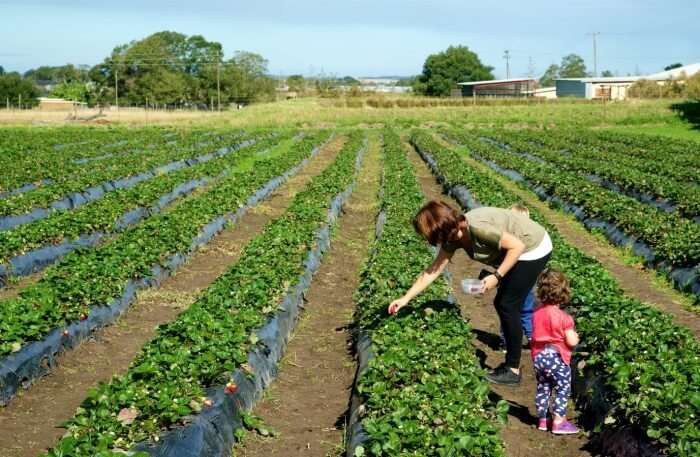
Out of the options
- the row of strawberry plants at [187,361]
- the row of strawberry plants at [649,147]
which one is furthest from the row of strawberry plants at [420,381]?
the row of strawberry plants at [649,147]

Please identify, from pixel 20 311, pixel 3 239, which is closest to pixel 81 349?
pixel 20 311

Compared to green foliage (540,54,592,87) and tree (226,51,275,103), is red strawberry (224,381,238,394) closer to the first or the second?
tree (226,51,275,103)

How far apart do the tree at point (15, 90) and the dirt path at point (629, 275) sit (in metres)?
90.7

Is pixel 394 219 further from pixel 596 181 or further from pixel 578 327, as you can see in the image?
pixel 596 181

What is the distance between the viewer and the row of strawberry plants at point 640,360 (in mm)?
5750

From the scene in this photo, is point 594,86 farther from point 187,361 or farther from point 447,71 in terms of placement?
point 187,361

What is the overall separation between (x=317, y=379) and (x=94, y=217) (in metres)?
8.13

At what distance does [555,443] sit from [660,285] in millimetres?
5941

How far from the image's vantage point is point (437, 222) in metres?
6.50

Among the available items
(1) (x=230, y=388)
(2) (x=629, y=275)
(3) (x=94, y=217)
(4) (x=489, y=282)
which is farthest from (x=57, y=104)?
(4) (x=489, y=282)

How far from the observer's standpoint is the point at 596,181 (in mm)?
22844

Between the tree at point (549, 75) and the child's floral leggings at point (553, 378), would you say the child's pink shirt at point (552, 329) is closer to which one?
the child's floral leggings at point (553, 378)

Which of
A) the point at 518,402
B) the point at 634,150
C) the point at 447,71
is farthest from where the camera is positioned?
the point at 447,71

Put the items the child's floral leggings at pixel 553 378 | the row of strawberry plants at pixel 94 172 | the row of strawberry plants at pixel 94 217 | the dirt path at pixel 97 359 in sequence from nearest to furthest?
the child's floral leggings at pixel 553 378
the dirt path at pixel 97 359
the row of strawberry plants at pixel 94 217
the row of strawberry plants at pixel 94 172
